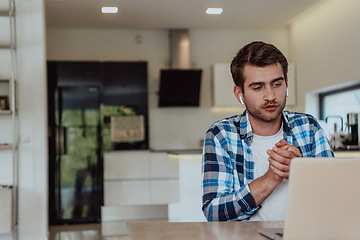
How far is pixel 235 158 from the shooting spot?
1.72 metres

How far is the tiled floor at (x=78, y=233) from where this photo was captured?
5203 mm

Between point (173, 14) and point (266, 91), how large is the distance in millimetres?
4464

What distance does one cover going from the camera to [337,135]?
5.05 metres

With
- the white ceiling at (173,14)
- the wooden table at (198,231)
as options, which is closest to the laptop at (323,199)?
the wooden table at (198,231)

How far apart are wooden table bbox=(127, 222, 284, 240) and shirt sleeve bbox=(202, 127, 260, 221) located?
9cm

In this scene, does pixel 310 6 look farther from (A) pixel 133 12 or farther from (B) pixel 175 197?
(B) pixel 175 197

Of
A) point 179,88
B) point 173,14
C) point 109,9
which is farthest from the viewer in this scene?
point 179,88

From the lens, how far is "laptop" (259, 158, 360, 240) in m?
1.09

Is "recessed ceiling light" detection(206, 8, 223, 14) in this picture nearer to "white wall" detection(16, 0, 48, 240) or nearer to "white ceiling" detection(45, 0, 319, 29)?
"white ceiling" detection(45, 0, 319, 29)

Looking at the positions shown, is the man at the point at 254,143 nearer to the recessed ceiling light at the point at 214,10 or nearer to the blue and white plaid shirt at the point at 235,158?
the blue and white plaid shirt at the point at 235,158

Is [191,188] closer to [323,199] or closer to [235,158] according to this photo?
[235,158]

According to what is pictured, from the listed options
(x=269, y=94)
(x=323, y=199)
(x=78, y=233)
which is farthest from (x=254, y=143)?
(x=78, y=233)

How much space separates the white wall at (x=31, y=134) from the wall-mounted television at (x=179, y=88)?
192cm

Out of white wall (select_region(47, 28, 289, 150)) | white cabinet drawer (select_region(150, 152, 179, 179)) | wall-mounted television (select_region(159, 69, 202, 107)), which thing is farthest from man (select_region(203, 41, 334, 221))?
white wall (select_region(47, 28, 289, 150))
